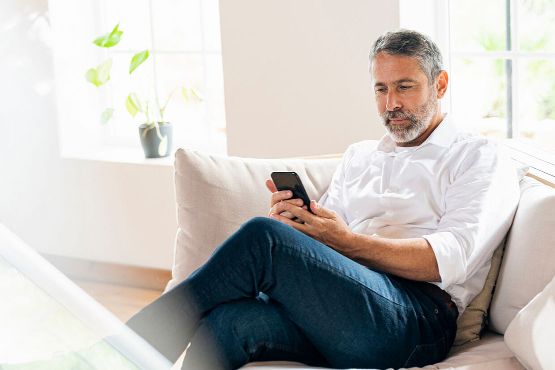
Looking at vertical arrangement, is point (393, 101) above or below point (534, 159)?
above

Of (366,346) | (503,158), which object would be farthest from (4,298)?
(503,158)

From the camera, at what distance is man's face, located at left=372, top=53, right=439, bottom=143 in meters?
2.26

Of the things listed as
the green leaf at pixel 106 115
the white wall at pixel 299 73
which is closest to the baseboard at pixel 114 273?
the green leaf at pixel 106 115

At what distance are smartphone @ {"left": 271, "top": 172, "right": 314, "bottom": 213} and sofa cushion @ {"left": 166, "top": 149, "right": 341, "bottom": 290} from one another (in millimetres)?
258

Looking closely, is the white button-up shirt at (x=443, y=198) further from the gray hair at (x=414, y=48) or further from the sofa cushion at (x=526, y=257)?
the gray hair at (x=414, y=48)

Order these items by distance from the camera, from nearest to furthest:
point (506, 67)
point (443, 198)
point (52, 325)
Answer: point (52, 325) < point (443, 198) < point (506, 67)

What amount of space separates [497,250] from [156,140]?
7.30 ft

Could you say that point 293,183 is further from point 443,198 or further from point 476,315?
point 476,315

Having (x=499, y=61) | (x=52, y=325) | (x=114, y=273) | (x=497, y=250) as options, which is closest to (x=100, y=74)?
(x=114, y=273)

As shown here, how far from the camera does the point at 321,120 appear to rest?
3381mm

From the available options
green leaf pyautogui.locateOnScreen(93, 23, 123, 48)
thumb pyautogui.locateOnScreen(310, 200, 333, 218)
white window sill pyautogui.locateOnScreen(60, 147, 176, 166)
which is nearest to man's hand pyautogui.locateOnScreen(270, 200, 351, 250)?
thumb pyautogui.locateOnScreen(310, 200, 333, 218)

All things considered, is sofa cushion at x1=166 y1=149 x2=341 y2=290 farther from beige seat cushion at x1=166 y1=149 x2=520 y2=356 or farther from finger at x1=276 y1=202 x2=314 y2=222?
finger at x1=276 y1=202 x2=314 y2=222

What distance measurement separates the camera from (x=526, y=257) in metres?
2.00

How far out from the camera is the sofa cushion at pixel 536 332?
1.77 meters
